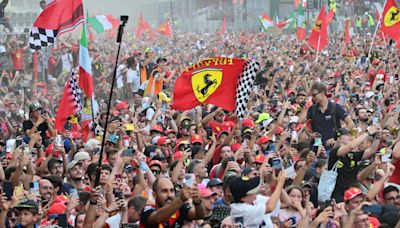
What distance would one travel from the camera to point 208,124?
15.0 meters

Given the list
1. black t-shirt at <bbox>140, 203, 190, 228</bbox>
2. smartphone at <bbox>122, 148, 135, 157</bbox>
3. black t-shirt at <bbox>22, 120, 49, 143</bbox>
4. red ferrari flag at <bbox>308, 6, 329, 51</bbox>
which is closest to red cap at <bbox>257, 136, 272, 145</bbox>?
black t-shirt at <bbox>22, 120, 49, 143</bbox>

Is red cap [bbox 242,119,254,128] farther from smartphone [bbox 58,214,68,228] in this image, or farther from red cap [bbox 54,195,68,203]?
smartphone [bbox 58,214,68,228]

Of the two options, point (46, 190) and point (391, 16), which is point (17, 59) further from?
point (46, 190)

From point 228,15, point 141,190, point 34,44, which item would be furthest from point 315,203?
point 228,15

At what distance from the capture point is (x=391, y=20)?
20.4 meters

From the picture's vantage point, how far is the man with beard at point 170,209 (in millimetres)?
7230

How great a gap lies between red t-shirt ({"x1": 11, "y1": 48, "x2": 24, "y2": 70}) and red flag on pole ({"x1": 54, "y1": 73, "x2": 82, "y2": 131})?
10.9 meters

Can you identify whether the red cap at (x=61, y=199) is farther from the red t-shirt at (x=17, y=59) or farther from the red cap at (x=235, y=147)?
the red t-shirt at (x=17, y=59)

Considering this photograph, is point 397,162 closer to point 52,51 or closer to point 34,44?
point 34,44

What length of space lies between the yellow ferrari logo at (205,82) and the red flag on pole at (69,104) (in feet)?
4.83

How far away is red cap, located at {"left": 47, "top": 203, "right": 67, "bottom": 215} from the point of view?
30.2 ft

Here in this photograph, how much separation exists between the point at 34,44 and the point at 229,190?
5.80m

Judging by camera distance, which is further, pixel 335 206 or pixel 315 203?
pixel 315 203

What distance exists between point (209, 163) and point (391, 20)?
871 centimetres
